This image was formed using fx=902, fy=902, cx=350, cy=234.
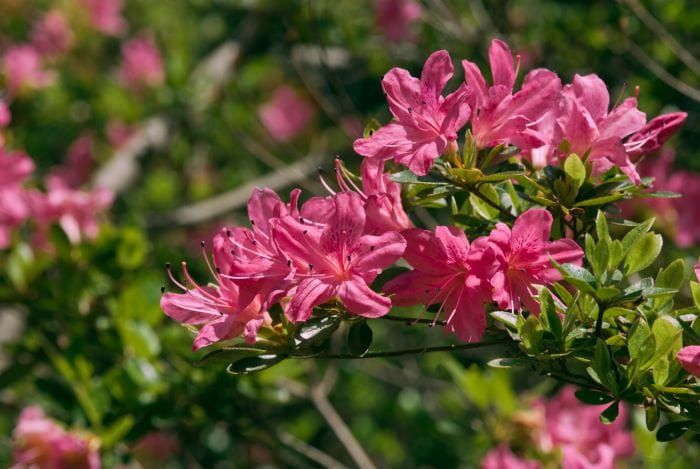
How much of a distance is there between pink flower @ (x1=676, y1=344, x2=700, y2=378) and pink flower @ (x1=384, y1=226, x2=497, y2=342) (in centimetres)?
25

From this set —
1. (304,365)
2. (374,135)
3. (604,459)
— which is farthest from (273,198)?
(304,365)

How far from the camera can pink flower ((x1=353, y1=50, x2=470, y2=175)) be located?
123 cm

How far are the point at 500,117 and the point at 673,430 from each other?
0.50 metres

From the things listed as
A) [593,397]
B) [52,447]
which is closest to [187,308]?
[593,397]

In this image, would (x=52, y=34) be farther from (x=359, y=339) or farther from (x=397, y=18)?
(x=359, y=339)

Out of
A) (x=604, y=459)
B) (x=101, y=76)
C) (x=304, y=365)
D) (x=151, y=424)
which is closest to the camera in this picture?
(x=604, y=459)

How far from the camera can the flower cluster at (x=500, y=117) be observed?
125cm

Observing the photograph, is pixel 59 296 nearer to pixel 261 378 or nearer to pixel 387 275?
pixel 261 378

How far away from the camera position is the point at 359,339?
127cm

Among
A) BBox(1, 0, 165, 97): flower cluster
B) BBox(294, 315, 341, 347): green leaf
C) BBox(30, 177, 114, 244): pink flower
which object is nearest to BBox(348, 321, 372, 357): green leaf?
BBox(294, 315, 341, 347): green leaf

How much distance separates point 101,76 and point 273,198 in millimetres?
3624

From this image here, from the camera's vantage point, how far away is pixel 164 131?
12.3 feet

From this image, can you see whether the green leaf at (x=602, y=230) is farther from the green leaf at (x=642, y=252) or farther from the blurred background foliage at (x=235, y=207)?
the blurred background foliage at (x=235, y=207)

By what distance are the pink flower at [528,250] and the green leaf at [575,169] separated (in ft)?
0.31
